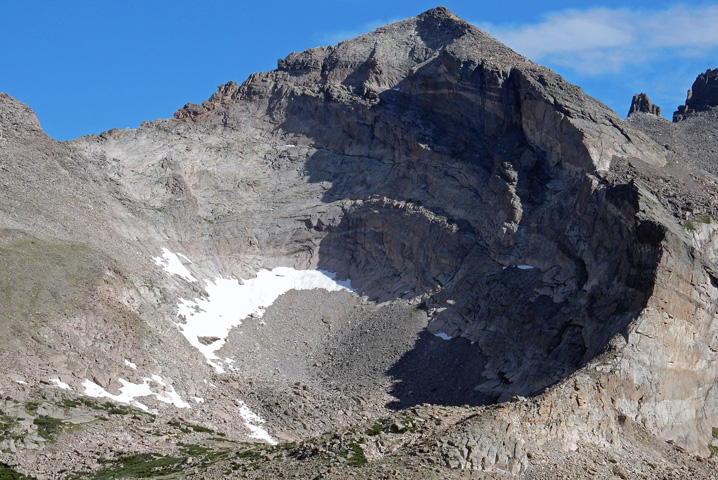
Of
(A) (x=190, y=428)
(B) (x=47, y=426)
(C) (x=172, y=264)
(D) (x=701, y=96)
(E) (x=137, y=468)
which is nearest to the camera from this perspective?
(E) (x=137, y=468)

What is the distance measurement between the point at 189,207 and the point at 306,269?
17066 mm

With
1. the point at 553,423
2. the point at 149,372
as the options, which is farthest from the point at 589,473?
the point at 149,372

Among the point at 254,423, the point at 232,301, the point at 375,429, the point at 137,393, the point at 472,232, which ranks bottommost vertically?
the point at 375,429

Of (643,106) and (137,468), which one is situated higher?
(643,106)

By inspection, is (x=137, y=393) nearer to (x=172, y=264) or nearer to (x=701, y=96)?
(x=172, y=264)

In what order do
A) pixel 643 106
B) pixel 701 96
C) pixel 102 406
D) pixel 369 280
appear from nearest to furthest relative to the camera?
pixel 102 406 < pixel 369 280 < pixel 701 96 < pixel 643 106

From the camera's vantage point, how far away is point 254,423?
87.9 metres

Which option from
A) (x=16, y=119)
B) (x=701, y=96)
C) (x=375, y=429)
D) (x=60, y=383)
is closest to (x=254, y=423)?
(x=60, y=383)

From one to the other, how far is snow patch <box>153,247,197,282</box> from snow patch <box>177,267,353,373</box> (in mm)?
2796

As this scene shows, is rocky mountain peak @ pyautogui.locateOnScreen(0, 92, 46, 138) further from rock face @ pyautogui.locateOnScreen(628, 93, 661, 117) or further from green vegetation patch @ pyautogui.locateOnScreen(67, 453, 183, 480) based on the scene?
rock face @ pyautogui.locateOnScreen(628, 93, 661, 117)

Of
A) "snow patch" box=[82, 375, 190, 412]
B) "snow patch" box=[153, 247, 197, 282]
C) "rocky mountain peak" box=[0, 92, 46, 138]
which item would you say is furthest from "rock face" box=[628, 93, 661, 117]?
"snow patch" box=[82, 375, 190, 412]

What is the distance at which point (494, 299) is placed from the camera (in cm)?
10600

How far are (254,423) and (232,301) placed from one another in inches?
1153

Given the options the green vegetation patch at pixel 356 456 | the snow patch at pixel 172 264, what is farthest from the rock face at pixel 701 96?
the green vegetation patch at pixel 356 456
